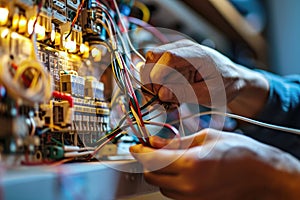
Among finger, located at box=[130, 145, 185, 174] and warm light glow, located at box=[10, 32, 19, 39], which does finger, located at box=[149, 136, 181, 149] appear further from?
warm light glow, located at box=[10, 32, 19, 39]

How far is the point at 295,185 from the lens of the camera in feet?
2.31

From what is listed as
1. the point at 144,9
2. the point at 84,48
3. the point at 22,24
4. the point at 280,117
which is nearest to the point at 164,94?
the point at 84,48

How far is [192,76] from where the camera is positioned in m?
0.72

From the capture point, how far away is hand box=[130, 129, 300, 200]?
22.0 inches

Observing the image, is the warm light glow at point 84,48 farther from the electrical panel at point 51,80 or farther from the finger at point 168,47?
the finger at point 168,47

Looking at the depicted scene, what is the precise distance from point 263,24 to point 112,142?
4.86ft

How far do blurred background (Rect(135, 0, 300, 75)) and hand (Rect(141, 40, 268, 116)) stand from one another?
26 centimetres

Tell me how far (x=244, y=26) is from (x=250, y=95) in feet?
2.64

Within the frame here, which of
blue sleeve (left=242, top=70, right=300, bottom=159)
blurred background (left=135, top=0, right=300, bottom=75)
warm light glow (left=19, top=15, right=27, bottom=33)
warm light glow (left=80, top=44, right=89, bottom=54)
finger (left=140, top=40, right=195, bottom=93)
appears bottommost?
blue sleeve (left=242, top=70, right=300, bottom=159)

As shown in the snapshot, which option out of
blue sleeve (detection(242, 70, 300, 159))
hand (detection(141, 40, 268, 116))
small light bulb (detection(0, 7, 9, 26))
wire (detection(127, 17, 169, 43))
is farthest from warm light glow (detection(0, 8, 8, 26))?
blue sleeve (detection(242, 70, 300, 159))

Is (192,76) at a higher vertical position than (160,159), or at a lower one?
higher

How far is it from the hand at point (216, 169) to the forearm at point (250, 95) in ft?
0.86

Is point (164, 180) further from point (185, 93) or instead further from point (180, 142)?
point (185, 93)

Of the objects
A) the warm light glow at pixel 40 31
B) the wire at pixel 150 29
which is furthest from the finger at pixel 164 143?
the wire at pixel 150 29
